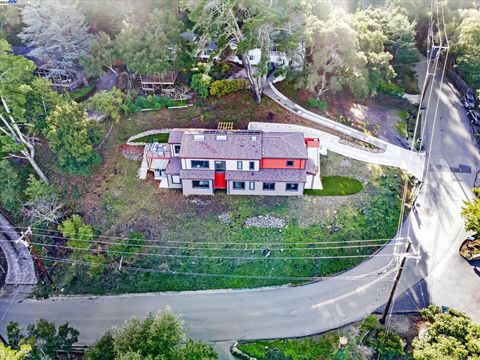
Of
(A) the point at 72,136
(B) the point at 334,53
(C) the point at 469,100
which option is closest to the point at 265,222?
(A) the point at 72,136

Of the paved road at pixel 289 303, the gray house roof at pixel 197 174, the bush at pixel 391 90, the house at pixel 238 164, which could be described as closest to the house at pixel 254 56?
the house at pixel 238 164

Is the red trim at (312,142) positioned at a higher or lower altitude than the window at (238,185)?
higher

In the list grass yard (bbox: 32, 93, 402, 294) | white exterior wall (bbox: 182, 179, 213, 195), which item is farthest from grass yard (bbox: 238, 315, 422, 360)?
white exterior wall (bbox: 182, 179, 213, 195)

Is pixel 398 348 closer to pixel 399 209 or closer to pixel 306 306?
pixel 306 306

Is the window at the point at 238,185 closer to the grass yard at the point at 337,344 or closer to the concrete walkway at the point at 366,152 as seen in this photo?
the concrete walkway at the point at 366,152

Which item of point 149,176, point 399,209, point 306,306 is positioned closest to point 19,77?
point 149,176
